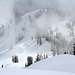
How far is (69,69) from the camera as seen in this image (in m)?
19.7

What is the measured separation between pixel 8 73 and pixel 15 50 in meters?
160

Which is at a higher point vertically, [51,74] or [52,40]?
[52,40]

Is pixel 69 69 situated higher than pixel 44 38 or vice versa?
pixel 44 38

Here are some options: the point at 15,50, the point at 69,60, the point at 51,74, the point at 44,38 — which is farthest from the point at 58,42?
the point at 51,74

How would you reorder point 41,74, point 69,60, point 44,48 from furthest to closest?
point 44,48 < point 69,60 < point 41,74

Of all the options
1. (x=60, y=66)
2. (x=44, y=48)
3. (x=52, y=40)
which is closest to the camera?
(x=60, y=66)

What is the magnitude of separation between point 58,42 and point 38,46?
2269 cm

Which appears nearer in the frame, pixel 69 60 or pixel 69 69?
pixel 69 69

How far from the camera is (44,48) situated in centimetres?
16775

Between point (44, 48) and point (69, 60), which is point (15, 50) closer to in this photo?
point (44, 48)

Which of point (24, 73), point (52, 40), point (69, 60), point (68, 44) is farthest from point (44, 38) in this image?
point (24, 73)

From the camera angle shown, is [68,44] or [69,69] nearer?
[69,69]

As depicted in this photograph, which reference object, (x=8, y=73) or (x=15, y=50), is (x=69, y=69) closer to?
(x=8, y=73)

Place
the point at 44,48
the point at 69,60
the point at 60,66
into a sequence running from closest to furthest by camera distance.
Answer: the point at 60,66 → the point at 69,60 → the point at 44,48
